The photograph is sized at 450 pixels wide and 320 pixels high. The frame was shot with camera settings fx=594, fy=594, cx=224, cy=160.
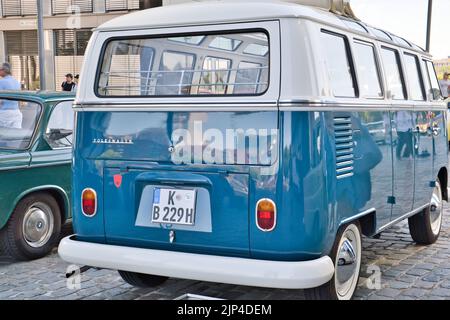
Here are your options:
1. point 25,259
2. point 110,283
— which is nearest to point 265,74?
point 110,283

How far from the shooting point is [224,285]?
4820mm

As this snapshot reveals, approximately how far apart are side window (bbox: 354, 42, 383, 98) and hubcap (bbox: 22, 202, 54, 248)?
3.32 meters

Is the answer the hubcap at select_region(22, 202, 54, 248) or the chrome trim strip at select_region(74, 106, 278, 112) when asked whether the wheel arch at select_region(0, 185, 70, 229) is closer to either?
the hubcap at select_region(22, 202, 54, 248)

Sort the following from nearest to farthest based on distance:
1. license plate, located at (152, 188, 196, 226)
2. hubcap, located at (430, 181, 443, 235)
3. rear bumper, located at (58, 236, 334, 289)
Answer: rear bumper, located at (58, 236, 334, 289)
license plate, located at (152, 188, 196, 226)
hubcap, located at (430, 181, 443, 235)

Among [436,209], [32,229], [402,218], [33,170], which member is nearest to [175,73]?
[33,170]

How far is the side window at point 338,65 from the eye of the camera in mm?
3896

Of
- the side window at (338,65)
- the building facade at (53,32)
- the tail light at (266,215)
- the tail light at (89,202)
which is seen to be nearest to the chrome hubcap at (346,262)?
the tail light at (266,215)

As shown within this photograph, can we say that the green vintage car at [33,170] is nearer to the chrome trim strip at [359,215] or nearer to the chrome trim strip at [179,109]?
the chrome trim strip at [179,109]

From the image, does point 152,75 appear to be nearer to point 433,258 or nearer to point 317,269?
point 317,269

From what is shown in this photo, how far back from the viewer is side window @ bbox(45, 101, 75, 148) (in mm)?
6023

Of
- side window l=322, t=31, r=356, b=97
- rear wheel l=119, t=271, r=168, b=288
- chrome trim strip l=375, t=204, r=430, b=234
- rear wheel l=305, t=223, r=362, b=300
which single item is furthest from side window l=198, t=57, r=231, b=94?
chrome trim strip l=375, t=204, r=430, b=234

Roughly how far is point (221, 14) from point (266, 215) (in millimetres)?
1333

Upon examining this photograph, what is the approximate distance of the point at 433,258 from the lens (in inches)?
223

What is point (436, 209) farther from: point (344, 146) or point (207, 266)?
point (207, 266)
